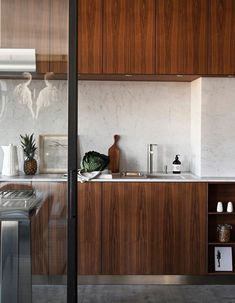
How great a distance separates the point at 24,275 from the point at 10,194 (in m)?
0.37

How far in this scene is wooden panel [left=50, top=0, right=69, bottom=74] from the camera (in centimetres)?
211

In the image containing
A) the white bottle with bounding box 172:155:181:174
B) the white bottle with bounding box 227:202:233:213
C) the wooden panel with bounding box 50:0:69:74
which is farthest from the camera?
the white bottle with bounding box 172:155:181:174

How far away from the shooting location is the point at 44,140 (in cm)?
209

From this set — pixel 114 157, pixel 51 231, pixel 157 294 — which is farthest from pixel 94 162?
pixel 51 231

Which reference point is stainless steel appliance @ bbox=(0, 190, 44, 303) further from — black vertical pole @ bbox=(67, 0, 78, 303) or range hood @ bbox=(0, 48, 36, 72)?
range hood @ bbox=(0, 48, 36, 72)

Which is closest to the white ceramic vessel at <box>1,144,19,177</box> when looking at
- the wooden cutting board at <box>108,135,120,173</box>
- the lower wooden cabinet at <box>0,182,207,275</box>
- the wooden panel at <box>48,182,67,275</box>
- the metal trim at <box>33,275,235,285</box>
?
the wooden panel at <box>48,182,67,275</box>

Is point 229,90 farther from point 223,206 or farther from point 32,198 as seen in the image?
point 32,198

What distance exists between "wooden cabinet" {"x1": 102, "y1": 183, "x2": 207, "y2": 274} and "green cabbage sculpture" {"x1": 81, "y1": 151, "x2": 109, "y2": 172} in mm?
276

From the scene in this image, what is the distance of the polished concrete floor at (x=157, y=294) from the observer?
11.3 feet

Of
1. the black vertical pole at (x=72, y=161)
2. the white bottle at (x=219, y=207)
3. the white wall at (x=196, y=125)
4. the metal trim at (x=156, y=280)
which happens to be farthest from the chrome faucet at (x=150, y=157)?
the black vertical pole at (x=72, y=161)

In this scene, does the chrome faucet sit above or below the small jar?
above

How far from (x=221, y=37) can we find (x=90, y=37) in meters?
1.10

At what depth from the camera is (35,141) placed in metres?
2.06

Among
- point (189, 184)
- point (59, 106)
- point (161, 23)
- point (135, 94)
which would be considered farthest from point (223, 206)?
point (59, 106)
